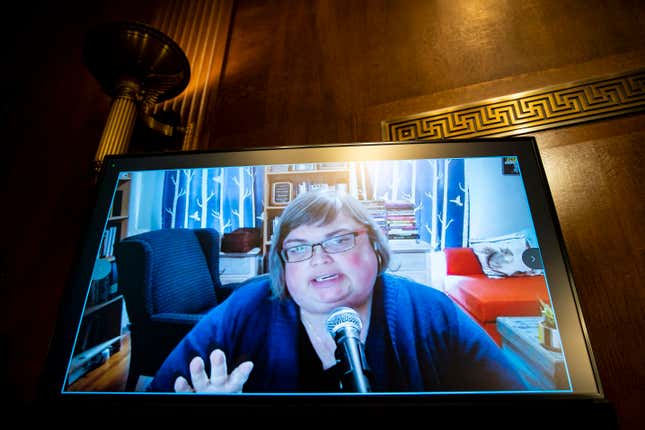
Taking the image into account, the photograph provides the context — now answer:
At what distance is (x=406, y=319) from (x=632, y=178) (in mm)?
1015

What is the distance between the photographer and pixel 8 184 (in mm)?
1552

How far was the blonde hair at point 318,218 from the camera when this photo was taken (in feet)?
3.08

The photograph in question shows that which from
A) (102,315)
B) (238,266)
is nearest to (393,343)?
(238,266)

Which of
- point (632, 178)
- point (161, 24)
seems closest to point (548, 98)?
point (632, 178)

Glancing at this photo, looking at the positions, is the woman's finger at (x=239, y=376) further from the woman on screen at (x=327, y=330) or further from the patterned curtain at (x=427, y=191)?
the patterned curtain at (x=427, y=191)

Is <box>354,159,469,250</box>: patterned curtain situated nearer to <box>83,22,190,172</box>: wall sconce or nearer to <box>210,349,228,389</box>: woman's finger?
<box>210,349,228,389</box>: woman's finger

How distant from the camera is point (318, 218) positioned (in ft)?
3.22

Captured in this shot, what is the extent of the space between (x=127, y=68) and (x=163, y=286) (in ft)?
3.49

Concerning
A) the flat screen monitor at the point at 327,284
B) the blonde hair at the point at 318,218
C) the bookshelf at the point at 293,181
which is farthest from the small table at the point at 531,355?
the bookshelf at the point at 293,181

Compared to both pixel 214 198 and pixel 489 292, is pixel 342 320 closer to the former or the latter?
pixel 489 292

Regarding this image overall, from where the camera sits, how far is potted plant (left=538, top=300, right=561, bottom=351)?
0.80 meters

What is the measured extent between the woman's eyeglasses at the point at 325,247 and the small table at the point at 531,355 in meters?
0.49

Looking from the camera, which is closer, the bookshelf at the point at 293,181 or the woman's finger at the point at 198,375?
the woman's finger at the point at 198,375

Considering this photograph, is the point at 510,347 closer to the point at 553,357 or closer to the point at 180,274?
the point at 553,357
